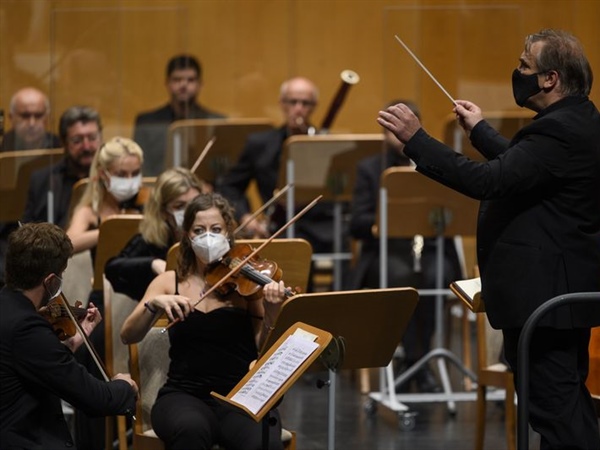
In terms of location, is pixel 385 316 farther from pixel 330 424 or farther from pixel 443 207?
pixel 443 207

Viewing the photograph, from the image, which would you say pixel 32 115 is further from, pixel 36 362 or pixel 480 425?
pixel 36 362

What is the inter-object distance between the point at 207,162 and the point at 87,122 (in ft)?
3.40

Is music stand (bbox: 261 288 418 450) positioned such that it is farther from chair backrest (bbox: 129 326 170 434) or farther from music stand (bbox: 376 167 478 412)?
music stand (bbox: 376 167 478 412)

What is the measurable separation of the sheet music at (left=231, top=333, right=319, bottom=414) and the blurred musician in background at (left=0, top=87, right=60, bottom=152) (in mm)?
2641

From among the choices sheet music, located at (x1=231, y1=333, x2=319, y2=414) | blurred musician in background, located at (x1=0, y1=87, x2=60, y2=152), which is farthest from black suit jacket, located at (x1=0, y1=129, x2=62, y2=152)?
sheet music, located at (x1=231, y1=333, x2=319, y2=414)

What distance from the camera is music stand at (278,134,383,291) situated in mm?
6441

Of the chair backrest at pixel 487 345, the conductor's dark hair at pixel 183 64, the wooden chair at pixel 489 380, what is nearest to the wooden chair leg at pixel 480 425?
the wooden chair at pixel 489 380

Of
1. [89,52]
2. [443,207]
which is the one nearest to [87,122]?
[89,52]

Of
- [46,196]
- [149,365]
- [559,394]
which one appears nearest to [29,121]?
[46,196]

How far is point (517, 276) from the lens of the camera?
3764mm

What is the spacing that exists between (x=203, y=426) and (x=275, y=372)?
528 millimetres

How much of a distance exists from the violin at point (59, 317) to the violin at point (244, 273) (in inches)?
27.2

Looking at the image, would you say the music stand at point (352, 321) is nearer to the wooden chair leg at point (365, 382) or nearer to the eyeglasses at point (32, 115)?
the wooden chair leg at point (365, 382)

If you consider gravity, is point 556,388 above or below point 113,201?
below
